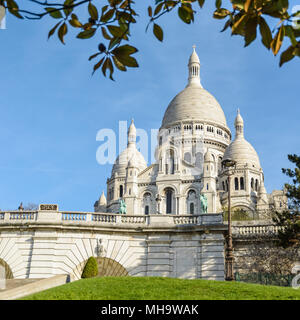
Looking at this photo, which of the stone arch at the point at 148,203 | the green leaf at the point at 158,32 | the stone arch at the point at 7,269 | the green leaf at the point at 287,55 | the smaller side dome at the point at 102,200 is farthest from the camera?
the smaller side dome at the point at 102,200

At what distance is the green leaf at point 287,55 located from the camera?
426 cm

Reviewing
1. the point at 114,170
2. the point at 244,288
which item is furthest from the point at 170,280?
the point at 114,170

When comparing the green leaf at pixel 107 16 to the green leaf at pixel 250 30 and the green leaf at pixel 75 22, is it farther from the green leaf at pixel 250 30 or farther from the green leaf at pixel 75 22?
the green leaf at pixel 250 30

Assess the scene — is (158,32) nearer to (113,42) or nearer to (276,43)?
(113,42)

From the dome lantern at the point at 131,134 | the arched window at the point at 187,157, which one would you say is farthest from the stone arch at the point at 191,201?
the dome lantern at the point at 131,134

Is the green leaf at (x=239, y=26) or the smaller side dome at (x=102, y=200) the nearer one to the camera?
the green leaf at (x=239, y=26)

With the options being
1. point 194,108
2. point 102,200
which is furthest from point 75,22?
point 194,108

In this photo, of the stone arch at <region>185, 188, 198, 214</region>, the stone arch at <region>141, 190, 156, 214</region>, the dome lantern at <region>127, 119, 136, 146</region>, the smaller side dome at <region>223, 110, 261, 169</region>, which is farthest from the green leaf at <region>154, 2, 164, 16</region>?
the dome lantern at <region>127, 119, 136, 146</region>

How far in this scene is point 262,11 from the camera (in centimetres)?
420

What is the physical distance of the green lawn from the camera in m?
14.9

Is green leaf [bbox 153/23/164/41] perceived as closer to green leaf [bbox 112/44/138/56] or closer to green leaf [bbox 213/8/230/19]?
green leaf [bbox 112/44/138/56]

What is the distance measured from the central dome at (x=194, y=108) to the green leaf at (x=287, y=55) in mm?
93190

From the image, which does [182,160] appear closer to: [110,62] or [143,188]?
[143,188]
